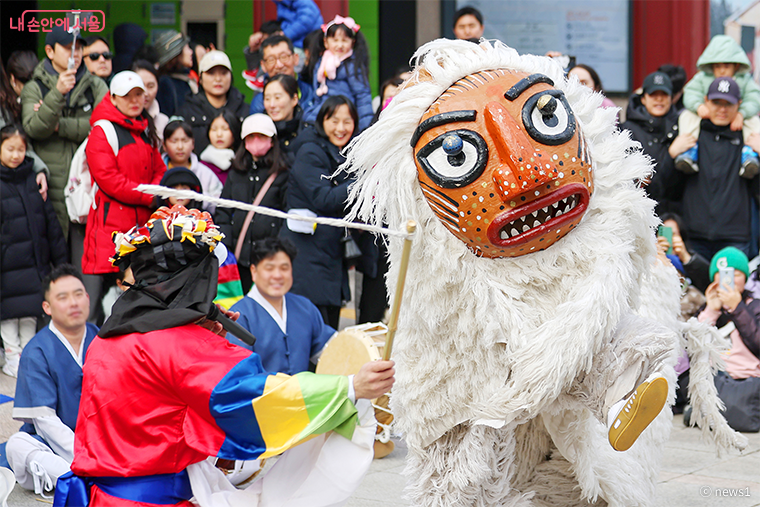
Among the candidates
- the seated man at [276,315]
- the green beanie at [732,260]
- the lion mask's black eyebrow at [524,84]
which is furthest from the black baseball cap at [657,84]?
the lion mask's black eyebrow at [524,84]

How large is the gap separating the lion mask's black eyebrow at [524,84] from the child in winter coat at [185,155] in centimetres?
323

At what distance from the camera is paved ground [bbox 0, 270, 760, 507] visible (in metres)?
3.72

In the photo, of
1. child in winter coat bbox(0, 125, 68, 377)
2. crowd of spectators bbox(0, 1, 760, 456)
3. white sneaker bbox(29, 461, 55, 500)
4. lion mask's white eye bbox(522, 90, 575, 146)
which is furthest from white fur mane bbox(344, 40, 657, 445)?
child in winter coat bbox(0, 125, 68, 377)

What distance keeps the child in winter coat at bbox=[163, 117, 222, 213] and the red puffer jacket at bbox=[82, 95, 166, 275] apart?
0.73ft

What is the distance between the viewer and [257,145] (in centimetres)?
522

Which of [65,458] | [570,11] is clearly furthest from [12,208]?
[570,11]

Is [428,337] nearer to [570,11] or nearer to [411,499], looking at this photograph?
[411,499]

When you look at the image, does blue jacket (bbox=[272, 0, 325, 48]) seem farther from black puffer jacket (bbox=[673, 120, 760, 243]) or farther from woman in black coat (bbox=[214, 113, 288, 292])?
black puffer jacket (bbox=[673, 120, 760, 243])

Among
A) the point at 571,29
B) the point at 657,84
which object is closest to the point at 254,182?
the point at 657,84

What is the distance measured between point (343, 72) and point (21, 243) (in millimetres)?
2238

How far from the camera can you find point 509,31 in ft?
27.1

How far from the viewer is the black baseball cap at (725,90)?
226 inches

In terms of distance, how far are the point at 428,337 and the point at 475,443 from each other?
1.06ft

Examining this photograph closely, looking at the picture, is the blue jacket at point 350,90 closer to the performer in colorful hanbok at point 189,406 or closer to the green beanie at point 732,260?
the green beanie at point 732,260
